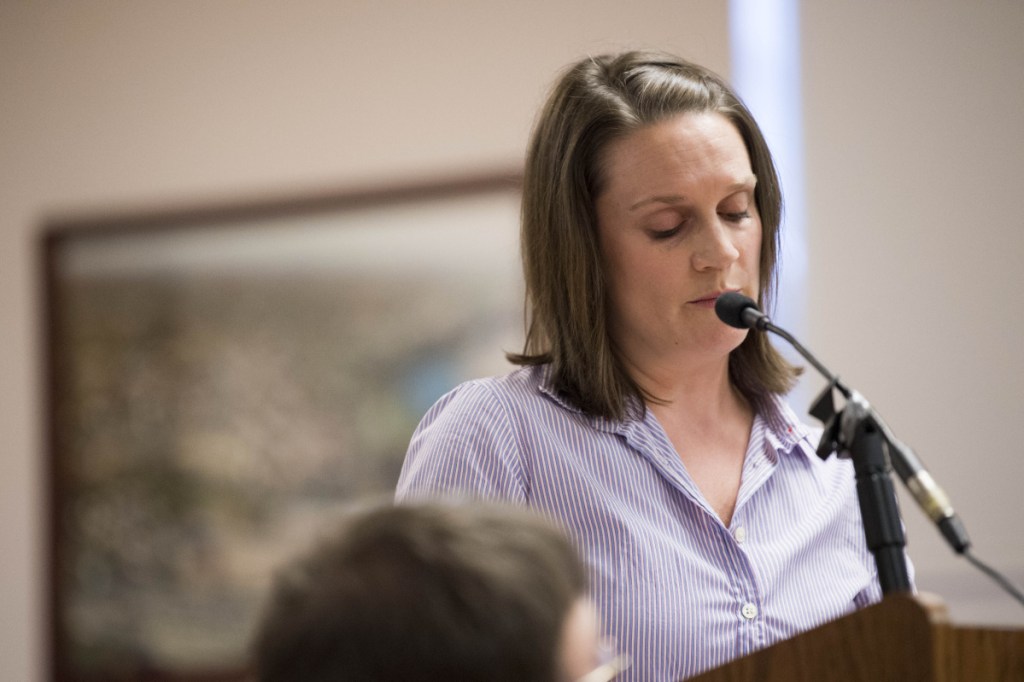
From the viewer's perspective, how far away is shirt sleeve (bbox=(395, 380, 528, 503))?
4.57ft

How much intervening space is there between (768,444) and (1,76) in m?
3.26

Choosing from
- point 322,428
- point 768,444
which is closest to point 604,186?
point 768,444

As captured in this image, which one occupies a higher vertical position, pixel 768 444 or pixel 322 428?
pixel 768 444

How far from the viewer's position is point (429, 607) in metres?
0.68

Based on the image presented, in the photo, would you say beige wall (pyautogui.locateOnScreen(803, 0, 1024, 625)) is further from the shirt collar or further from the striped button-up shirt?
the striped button-up shirt

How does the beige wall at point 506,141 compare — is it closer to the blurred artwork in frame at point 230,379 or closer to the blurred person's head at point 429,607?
the blurred artwork in frame at point 230,379

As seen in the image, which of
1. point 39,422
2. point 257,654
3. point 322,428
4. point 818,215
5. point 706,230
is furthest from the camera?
point 39,422

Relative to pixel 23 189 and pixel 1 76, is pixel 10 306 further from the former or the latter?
pixel 1 76

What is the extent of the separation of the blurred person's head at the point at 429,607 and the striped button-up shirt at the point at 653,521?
0.63 m

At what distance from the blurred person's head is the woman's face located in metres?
0.81

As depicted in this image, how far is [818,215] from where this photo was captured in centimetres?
288

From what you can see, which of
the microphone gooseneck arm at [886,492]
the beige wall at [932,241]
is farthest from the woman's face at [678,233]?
the beige wall at [932,241]

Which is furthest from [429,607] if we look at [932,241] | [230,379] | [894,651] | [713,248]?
[230,379]

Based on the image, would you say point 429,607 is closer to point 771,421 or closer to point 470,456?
point 470,456
